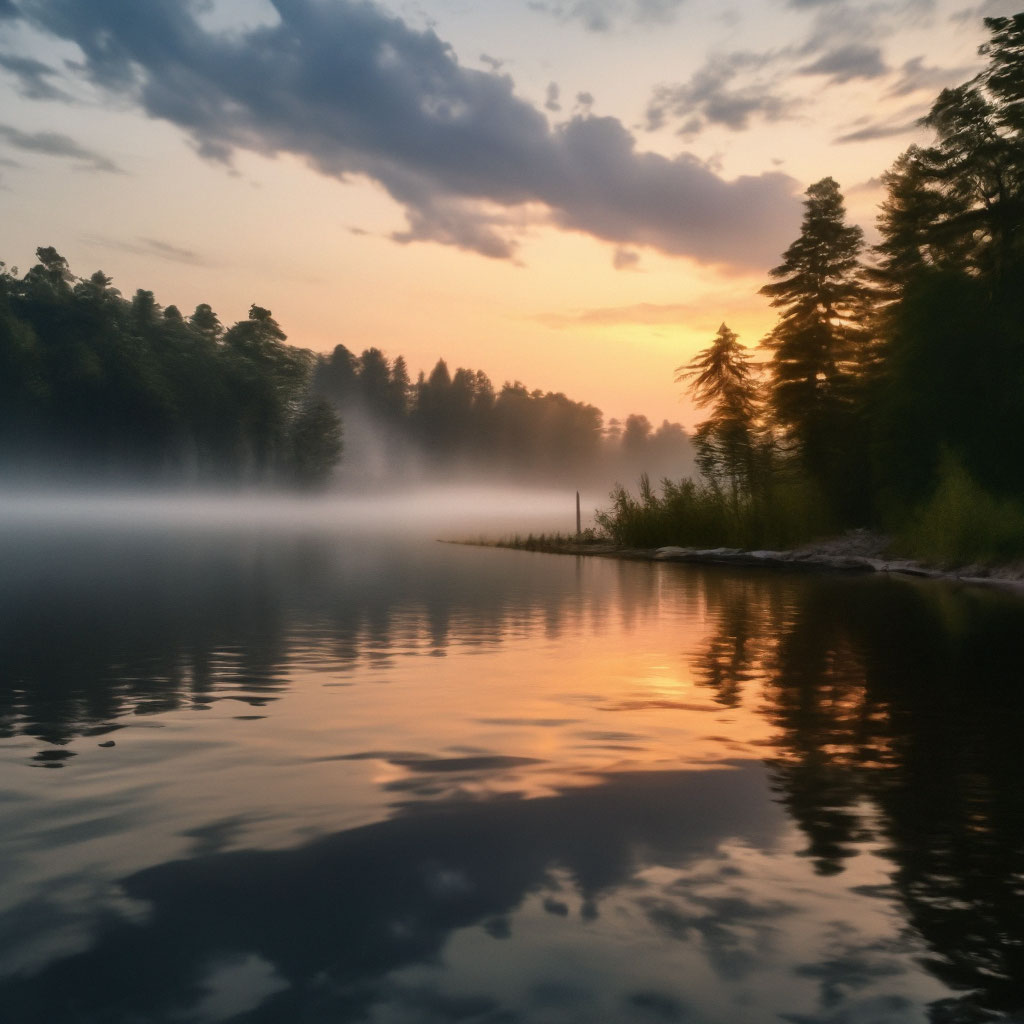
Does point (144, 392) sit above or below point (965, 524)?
above

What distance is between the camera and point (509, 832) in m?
5.90

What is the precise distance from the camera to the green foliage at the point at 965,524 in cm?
2748

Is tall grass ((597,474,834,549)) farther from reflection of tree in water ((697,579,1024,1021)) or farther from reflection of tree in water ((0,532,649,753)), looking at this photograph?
reflection of tree in water ((697,579,1024,1021))

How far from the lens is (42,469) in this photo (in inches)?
4656

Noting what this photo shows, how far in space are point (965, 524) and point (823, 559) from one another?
4894 mm

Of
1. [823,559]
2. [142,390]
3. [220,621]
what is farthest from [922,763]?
[142,390]

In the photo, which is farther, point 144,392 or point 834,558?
point 144,392

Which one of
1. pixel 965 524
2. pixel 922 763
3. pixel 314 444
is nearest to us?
pixel 922 763

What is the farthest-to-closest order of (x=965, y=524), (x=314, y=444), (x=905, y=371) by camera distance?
1. (x=314, y=444)
2. (x=905, y=371)
3. (x=965, y=524)

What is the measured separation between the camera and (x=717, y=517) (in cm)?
3659

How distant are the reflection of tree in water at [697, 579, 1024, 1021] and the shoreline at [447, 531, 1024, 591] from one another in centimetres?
1157

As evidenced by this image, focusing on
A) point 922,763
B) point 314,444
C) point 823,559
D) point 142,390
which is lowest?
point 922,763

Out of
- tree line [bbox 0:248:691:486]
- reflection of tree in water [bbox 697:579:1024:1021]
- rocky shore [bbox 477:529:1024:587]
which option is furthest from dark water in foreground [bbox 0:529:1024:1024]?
tree line [bbox 0:248:691:486]

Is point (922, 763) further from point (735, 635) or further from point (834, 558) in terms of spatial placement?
point (834, 558)
